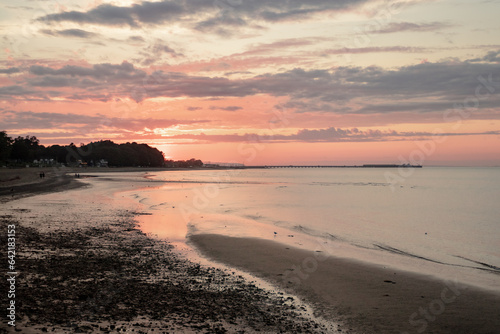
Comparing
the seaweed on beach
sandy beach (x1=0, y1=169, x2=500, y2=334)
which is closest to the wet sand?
sandy beach (x1=0, y1=169, x2=500, y2=334)

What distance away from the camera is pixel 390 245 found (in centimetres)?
2083

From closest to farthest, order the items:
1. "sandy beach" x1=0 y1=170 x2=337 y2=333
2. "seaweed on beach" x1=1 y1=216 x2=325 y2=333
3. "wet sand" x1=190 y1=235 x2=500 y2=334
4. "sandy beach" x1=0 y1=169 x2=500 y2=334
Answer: "sandy beach" x1=0 y1=170 x2=337 y2=333, "seaweed on beach" x1=1 y1=216 x2=325 y2=333, "sandy beach" x1=0 y1=169 x2=500 y2=334, "wet sand" x1=190 y1=235 x2=500 y2=334

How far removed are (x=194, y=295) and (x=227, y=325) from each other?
6.70ft

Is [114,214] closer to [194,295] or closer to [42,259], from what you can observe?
[42,259]

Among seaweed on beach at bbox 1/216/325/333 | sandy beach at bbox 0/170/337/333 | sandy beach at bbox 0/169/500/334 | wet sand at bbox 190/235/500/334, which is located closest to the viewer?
sandy beach at bbox 0/170/337/333

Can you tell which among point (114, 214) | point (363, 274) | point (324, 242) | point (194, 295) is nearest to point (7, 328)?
point (194, 295)

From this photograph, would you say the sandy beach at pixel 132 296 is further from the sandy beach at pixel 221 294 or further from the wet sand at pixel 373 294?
the wet sand at pixel 373 294

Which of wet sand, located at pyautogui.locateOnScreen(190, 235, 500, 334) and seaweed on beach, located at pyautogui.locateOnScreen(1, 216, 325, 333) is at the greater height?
seaweed on beach, located at pyautogui.locateOnScreen(1, 216, 325, 333)

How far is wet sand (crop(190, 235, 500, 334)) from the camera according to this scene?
888 cm

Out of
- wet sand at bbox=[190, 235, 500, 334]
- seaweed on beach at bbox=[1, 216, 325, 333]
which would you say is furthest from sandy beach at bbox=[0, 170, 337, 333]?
wet sand at bbox=[190, 235, 500, 334]

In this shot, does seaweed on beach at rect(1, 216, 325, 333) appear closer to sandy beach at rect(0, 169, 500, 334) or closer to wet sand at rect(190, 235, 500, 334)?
sandy beach at rect(0, 169, 500, 334)

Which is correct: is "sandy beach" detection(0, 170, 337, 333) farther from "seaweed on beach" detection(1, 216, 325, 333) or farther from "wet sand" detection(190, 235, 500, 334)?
"wet sand" detection(190, 235, 500, 334)

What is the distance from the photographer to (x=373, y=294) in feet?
35.9

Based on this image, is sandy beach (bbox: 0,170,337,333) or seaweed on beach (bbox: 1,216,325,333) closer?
sandy beach (bbox: 0,170,337,333)
